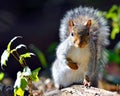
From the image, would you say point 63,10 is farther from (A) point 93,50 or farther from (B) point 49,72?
(A) point 93,50

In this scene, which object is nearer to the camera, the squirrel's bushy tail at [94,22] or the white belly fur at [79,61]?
the white belly fur at [79,61]

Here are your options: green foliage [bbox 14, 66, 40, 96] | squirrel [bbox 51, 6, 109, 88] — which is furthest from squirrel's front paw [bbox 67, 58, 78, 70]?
green foliage [bbox 14, 66, 40, 96]

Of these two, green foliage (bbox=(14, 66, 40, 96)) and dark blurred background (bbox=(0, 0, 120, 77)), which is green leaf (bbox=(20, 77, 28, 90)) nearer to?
green foliage (bbox=(14, 66, 40, 96))

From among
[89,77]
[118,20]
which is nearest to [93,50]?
[89,77]

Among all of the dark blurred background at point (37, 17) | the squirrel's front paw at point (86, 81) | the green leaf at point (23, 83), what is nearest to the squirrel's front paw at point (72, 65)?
the squirrel's front paw at point (86, 81)

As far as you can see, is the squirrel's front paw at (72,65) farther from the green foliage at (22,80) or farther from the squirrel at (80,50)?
the green foliage at (22,80)

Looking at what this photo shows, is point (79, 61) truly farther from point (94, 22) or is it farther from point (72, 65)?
point (94, 22)

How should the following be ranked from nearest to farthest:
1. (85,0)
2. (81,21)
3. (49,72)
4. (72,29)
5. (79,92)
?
(79,92) < (72,29) < (81,21) < (49,72) < (85,0)

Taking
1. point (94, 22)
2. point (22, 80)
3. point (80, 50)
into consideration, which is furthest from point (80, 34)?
point (22, 80)
